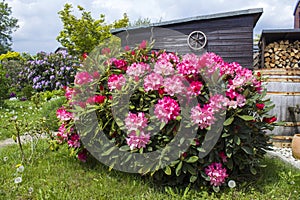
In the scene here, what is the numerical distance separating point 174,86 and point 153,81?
0.14 metres

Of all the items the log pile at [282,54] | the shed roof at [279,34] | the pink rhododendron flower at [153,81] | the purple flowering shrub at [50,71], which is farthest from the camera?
the purple flowering shrub at [50,71]

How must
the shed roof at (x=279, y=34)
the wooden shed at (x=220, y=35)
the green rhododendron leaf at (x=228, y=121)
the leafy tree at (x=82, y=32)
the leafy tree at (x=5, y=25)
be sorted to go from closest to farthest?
the green rhododendron leaf at (x=228, y=121) < the shed roof at (x=279, y=34) < the wooden shed at (x=220, y=35) < the leafy tree at (x=82, y=32) < the leafy tree at (x=5, y=25)

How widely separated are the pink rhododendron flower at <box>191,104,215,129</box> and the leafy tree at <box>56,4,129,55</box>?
10692 mm

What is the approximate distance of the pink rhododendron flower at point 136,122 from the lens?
202cm

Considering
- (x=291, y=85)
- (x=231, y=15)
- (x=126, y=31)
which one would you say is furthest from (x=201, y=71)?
(x=126, y=31)

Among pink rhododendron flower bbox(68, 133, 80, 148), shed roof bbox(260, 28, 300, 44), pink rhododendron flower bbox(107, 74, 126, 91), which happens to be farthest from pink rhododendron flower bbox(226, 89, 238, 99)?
shed roof bbox(260, 28, 300, 44)

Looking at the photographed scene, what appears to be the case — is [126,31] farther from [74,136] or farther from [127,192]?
[127,192]

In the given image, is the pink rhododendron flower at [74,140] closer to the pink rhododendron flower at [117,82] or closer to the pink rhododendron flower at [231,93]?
the pink rhododendron flower at [117,82]

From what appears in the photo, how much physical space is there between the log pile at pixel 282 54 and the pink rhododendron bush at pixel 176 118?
4.33 metres

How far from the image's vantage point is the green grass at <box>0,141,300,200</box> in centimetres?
203

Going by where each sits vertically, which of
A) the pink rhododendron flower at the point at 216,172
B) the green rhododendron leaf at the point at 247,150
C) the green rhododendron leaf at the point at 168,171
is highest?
the green rhododendron leaf at the point at 247,150

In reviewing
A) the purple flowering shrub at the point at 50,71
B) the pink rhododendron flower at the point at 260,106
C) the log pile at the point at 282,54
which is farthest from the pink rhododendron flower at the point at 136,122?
the purple flowering shrub at the point at 50,71

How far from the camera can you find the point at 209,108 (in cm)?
198

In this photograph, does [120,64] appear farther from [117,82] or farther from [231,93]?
[231,93]
